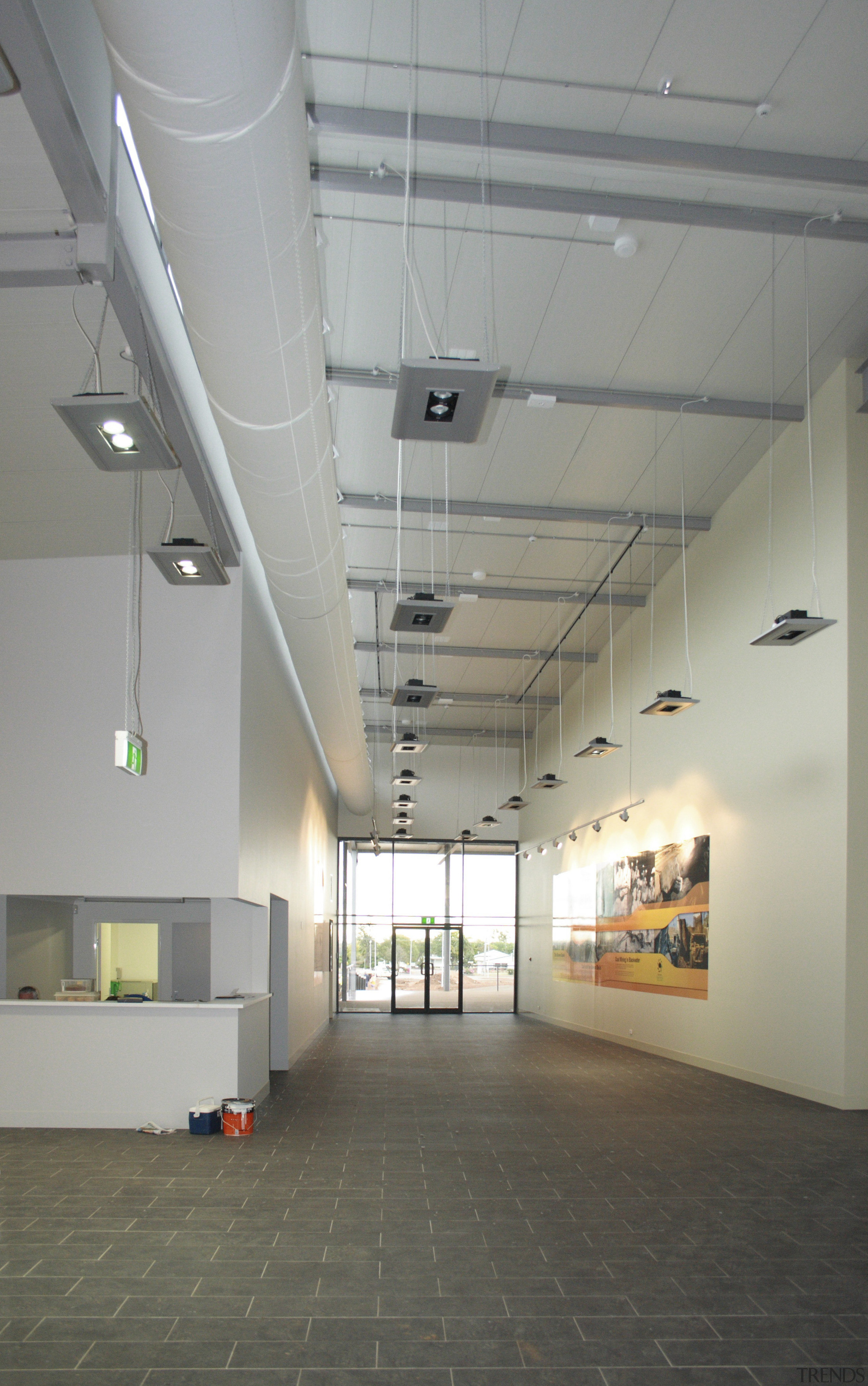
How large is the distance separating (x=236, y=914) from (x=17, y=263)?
764 centimetres

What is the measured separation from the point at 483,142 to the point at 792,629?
443 cm

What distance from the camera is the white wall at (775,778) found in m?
10.7

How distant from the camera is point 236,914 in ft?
37.6

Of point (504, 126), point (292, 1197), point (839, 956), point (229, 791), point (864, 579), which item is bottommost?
point (292, 1197)

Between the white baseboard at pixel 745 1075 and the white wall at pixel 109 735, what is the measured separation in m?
6.36

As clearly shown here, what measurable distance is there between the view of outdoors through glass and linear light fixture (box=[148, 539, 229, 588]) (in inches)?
793

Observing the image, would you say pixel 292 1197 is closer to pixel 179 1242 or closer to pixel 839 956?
pixel 179 1242

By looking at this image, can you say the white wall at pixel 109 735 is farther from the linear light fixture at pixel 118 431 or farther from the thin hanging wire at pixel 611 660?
the thin hanging wire at pixel 611 660

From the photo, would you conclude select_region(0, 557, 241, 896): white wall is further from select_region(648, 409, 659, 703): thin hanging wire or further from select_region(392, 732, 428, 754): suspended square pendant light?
select_region(648, 409, 659, 703): thin hanging wire

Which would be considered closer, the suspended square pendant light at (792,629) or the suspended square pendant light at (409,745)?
the suspended square pendant light at (792,629)

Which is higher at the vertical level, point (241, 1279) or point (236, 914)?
point (236, 914)

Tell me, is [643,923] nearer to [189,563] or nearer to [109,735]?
[109,735]

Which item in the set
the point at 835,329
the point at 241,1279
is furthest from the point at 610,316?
the point at 241,1279

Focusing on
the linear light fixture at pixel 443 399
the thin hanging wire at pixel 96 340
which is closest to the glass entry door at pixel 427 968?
the thin hanging wire at pixel 96 340
